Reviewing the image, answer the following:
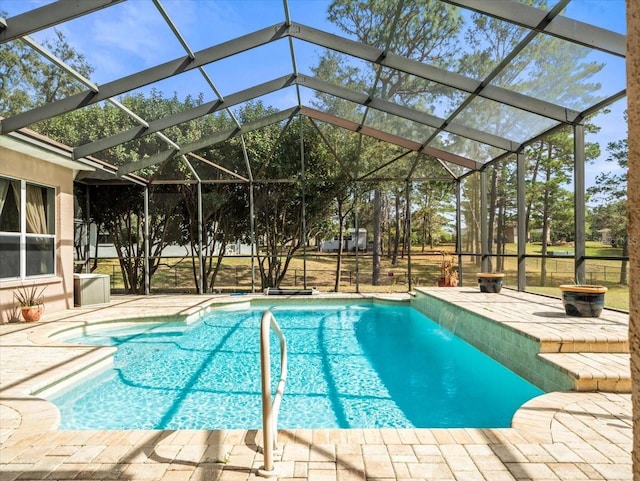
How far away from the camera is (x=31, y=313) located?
21.5 ft

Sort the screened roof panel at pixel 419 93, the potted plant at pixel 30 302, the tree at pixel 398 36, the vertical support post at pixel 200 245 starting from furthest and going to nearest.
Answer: the vertical support post at pixel 200 245
the screened roof panel at pixel 419 93
the potted plant at pixel 30 302
the tree at pixel 398 36

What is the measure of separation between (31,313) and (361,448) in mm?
6193

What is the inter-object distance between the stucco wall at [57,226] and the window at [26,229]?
12 centimetres

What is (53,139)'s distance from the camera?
7168 millimetres

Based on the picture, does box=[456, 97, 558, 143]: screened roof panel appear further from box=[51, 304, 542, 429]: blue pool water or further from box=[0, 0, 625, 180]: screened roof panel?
box=[51, 304, 542, 429]: blue pool water

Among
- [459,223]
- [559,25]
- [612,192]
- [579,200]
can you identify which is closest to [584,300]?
[579,200]

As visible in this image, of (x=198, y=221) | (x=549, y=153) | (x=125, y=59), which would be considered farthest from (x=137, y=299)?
(x=549, y=153)

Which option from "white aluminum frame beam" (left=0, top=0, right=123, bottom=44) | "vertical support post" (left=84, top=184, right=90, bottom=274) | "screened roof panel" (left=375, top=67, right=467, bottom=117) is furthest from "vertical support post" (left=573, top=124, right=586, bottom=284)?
"vertical support post" (left=84, top=184, right=90, bottom=274)

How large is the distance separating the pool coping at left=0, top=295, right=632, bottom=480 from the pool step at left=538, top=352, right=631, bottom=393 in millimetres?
176

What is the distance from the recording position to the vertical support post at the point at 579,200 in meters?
6.43

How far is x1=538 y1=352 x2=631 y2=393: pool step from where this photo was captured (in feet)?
11.1

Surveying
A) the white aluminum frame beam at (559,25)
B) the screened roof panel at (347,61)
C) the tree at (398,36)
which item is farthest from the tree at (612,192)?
the white aluminum frame beam at (559,25)

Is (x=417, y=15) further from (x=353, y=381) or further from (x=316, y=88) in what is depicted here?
(x=353, y=381)

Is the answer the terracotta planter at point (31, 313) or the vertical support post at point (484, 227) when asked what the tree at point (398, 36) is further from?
the terracotta planter at point (31, 313)
